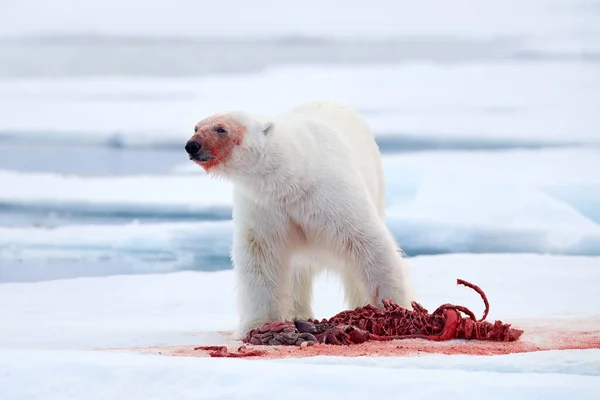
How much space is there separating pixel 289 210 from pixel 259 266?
35cm

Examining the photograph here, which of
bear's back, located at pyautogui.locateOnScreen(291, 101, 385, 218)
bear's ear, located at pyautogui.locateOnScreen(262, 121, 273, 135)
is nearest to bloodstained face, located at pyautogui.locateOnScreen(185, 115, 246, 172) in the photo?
bear's ear, located at pyautogui.locateOnScreen(262, 121, 273, 135)

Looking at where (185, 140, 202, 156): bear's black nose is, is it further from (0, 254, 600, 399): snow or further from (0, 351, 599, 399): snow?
(0, 351, 599, 399): snow

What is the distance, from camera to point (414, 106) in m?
12.9

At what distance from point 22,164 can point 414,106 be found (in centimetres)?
424

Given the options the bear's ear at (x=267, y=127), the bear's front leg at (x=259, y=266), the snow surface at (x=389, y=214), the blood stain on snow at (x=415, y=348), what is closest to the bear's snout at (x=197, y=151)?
the bear's ear at (x=267, y=127)

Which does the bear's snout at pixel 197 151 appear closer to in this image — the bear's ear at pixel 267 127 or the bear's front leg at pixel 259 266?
the bear's ear at pixel 267 127

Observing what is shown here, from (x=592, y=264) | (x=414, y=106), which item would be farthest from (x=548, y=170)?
(x=592, y=264)

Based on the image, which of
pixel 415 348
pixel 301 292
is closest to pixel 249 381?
pixel 415 348

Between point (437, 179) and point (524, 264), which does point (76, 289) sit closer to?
point (524, 264)

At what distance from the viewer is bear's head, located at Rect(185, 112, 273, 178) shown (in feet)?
17.7

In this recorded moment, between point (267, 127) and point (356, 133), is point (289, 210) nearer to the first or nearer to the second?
point (267, 127)

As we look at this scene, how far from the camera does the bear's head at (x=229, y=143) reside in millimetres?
5395

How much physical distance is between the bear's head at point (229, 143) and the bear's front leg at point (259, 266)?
1.21ft

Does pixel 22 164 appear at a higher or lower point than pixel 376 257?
higher
